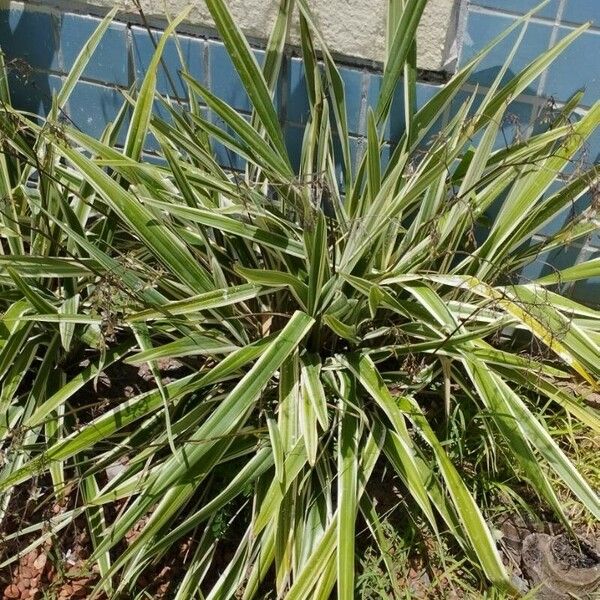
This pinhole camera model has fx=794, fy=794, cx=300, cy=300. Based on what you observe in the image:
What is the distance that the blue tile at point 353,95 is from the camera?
6.72 ft

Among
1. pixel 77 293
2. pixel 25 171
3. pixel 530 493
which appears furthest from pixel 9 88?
pixel 530 493

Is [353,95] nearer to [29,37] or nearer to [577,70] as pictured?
[577,70]

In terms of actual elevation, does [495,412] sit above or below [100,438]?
above

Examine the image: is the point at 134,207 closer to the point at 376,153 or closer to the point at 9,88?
the point at 376,153

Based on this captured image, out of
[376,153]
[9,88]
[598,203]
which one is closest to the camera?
[598,203]

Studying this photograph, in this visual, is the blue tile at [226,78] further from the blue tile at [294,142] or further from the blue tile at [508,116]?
the blue tile at [508,116]

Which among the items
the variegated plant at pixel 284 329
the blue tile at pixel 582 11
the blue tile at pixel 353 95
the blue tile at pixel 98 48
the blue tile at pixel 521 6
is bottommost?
the variegated plant at pixel 284 329

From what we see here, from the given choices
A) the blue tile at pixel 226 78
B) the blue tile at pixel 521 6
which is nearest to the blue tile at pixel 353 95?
the blue tile at pixel 226 78

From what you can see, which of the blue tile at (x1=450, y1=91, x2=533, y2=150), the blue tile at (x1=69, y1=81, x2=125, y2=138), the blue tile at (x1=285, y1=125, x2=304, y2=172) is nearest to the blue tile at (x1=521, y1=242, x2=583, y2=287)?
the blue tile at (x1=450, y1=91, x2=533, y2=150)

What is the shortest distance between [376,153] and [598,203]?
50 centimetres

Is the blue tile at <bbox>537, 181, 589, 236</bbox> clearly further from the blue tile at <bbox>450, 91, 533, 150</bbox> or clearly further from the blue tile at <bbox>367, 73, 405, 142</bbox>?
the blue tile at <bbox>367, 73, 405, 142</bbox>

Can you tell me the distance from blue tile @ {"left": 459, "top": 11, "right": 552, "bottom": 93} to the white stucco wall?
1.9 inches

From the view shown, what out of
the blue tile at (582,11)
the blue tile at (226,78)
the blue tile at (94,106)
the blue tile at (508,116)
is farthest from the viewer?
the blue tile at (94,106)

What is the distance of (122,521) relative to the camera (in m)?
1.58
